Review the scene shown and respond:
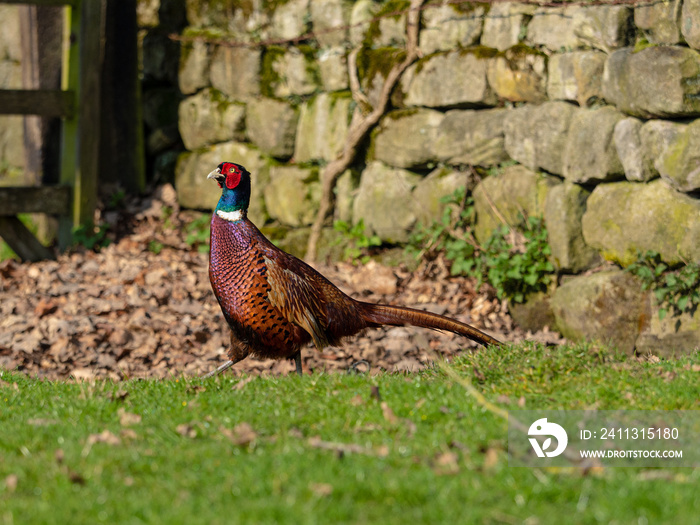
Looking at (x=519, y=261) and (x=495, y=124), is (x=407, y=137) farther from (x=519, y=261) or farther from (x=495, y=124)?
(x=519, y=261)

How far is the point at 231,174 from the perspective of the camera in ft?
14.1

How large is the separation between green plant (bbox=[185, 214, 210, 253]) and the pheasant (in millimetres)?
3318

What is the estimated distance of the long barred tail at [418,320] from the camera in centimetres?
426

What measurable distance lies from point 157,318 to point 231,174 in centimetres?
214

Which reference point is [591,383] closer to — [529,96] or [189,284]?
[529,96]

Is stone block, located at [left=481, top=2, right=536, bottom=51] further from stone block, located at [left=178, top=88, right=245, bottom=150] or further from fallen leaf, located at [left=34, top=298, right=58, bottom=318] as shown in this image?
fallen leaf, located at [left=34, top=298, right=58, bottom=318]

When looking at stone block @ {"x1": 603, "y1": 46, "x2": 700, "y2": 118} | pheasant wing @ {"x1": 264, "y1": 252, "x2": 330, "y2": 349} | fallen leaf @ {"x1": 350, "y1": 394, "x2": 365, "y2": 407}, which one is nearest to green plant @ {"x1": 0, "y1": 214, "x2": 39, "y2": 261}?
pheasant wing @ {"x1": 264, "y1": 252, "x2": 330, "y2": 349}

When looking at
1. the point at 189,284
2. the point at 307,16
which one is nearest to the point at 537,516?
the point at 189,284

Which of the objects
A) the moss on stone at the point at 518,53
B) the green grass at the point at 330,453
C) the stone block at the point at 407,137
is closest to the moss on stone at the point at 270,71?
the stone block at the point at 407,137

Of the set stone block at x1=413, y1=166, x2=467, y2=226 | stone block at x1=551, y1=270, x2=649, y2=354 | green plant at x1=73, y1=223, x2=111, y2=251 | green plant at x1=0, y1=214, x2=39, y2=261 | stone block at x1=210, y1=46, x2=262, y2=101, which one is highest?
stone block at x1=210, y1=46, x2=262, y2=101

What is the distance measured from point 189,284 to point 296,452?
4072 mm

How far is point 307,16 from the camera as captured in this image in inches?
281

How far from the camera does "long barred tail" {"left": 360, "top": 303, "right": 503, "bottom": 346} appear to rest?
426cm

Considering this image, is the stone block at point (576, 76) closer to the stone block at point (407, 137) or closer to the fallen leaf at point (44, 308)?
the stone block at point (407, 137)
